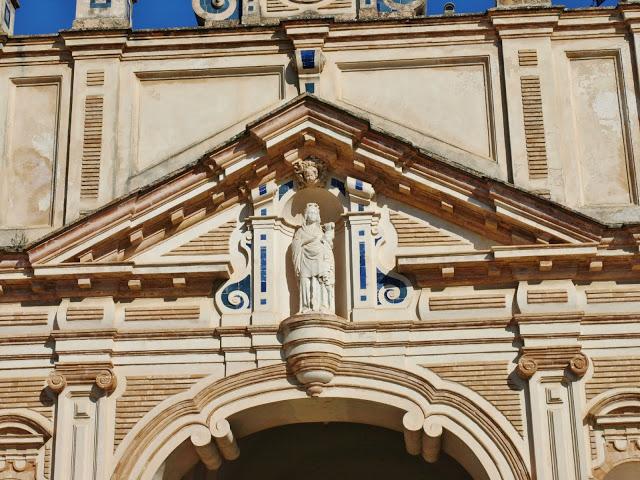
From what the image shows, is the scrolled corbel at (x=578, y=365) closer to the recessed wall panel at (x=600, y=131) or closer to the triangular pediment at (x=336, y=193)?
the triangular pediment at (x=336, y=193)

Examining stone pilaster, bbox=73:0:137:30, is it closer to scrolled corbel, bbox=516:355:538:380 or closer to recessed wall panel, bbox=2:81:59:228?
recessed wall panel, bbox=2:81:59:228

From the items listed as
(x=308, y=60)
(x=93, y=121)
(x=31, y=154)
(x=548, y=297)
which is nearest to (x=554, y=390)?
(x=548, y=297)

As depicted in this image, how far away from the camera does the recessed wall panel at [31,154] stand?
19.3 m

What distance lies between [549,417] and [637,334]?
1447 millimetres

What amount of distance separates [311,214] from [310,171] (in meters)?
0.56

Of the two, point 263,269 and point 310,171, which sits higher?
point 310,171

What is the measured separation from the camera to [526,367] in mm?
17547

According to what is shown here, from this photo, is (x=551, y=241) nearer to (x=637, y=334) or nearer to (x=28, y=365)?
(x=637, y=334)

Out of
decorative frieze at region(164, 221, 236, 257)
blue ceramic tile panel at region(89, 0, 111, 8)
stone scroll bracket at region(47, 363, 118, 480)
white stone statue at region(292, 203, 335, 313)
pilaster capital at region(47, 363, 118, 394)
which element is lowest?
stone scroll bracket at region(47, 363, 118, 480)

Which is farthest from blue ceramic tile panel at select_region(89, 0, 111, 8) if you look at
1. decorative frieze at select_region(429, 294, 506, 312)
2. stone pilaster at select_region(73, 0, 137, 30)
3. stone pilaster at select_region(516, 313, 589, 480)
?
stone pilaster at select_region(516, 313, 589, 480)

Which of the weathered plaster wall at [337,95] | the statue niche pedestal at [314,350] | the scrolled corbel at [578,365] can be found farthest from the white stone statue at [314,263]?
the scrolled corbel at [578,365]

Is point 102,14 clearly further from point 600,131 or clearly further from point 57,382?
point 600,131

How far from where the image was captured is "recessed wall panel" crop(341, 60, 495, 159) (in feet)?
63.3

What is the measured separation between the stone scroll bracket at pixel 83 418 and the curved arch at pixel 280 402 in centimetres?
26
